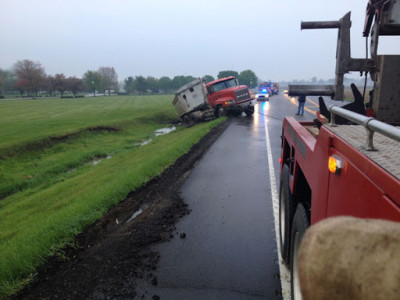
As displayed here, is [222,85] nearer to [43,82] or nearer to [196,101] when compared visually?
[196,101]

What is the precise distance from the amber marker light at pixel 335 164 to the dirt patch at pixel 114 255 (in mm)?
2959

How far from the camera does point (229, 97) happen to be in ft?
82.2

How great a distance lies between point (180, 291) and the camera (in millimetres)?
3936

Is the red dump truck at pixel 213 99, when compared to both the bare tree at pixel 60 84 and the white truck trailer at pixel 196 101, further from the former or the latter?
the bare tree at pixel 60 84

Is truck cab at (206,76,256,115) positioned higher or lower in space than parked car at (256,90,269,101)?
higher

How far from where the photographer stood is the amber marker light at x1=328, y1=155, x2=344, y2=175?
195cm

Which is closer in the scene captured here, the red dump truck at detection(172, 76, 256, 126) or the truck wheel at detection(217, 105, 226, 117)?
the red dump truck at detection(172, 76, 256, 126)

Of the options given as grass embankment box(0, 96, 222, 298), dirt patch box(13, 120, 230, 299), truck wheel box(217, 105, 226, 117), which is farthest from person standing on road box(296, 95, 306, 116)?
dirt patch box(13, 120, 230, 299)

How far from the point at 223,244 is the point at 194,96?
2134 centimetres

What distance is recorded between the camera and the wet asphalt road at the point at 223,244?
3.98 m

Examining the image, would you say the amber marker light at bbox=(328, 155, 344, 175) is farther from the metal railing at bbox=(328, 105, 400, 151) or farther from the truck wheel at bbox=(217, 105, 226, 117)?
the truck wheel at bbox=(217, 105, 226, 117)

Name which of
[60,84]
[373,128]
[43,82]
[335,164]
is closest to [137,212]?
[335,164]

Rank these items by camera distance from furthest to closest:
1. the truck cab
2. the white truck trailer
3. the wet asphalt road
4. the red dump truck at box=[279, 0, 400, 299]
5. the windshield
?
the windshield, the white truck trailer, the truck cab, the wet asphalt road, the red dump truck at box=[279, 0, 400, 299]

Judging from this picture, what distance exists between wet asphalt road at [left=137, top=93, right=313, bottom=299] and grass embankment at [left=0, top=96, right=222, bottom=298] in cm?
185
